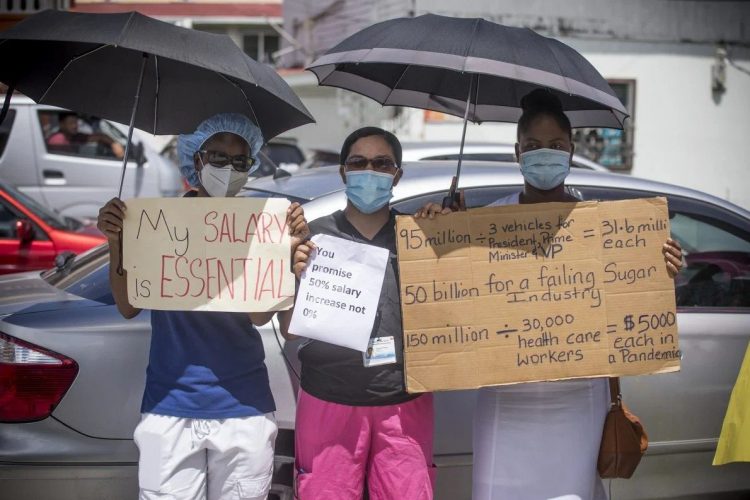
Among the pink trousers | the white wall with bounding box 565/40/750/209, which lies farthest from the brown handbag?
the white wall with bounding box 565/40/750/209

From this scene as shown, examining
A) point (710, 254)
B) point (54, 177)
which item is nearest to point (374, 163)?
point (710, 254)

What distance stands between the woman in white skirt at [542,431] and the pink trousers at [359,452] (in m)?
0.26

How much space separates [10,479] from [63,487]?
19 centimetres

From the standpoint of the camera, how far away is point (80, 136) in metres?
10.1

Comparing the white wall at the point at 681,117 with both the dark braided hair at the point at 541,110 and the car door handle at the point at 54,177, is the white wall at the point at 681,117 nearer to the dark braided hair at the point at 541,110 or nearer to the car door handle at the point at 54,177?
the car door handle at the point at 54,177

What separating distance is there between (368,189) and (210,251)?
0.55m

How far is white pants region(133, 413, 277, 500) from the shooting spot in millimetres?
2688

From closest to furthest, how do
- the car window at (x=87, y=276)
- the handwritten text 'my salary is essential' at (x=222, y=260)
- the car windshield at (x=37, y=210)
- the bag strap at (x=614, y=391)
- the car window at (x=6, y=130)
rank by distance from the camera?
the handwritten text 'my salary is essential' at (x=222, y=260), the bag strap at (x=614, y=391), the car window at (x=87, y=276), the car windshield at (x=37, y=210), the car window at (x=6, y=130)

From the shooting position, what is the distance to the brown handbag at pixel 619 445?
2.99 m

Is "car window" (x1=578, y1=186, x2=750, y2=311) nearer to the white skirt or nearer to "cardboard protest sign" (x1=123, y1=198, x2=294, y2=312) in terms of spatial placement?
the white skirt

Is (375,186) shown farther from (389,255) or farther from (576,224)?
(576,224)

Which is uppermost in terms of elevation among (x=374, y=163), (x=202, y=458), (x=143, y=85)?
(x=143, y=85)

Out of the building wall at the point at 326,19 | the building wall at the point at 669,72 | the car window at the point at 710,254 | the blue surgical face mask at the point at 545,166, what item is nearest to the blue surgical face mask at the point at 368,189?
the blue surgical face mask at the point at 545,166

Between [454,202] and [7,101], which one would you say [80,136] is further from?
[454,202]
